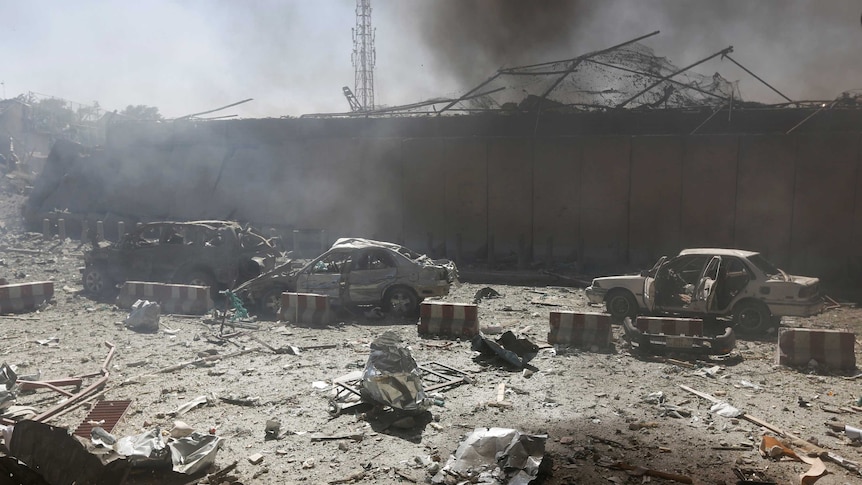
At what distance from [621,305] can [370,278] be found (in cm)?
439

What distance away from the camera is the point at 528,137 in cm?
1869

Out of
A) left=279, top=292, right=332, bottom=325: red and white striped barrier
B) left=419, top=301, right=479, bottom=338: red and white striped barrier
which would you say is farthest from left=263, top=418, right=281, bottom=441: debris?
left=279, top=292, right=332, bottom=325: red and white striped barrier

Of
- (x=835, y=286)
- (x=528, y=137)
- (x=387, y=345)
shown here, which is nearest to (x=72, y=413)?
(x=387, y=345)

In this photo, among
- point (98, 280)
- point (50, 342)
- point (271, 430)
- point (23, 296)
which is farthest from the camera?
point (98, 280)

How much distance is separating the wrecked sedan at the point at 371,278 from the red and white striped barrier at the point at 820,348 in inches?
206

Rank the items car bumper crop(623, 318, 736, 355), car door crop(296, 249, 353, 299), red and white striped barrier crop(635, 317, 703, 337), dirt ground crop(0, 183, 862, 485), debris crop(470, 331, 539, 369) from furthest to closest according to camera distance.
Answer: car door crop(296, 249, 353, 299)
red and white striped barrier crop(635, 317, 703, 337)
car bumper crop(623, 318, 736, 355)
debris crop(470, 331, 539, 369)
dirt ground crop(0, 183, 862, 485)

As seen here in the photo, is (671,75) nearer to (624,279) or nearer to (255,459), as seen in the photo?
(624,279)

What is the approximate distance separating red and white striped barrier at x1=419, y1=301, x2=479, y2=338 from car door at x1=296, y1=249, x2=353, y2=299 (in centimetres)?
207

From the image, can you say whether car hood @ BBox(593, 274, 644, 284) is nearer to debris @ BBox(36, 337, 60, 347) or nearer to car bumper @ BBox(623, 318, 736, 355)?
car bumper @ BBox(623, 318, 736, 355)

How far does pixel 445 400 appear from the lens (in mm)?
6102

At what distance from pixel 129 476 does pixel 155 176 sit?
21846 mm

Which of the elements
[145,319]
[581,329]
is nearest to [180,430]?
[145,319]

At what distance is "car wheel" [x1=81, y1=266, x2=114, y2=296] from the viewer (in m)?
12.3

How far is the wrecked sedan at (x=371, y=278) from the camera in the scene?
34.1 feet
